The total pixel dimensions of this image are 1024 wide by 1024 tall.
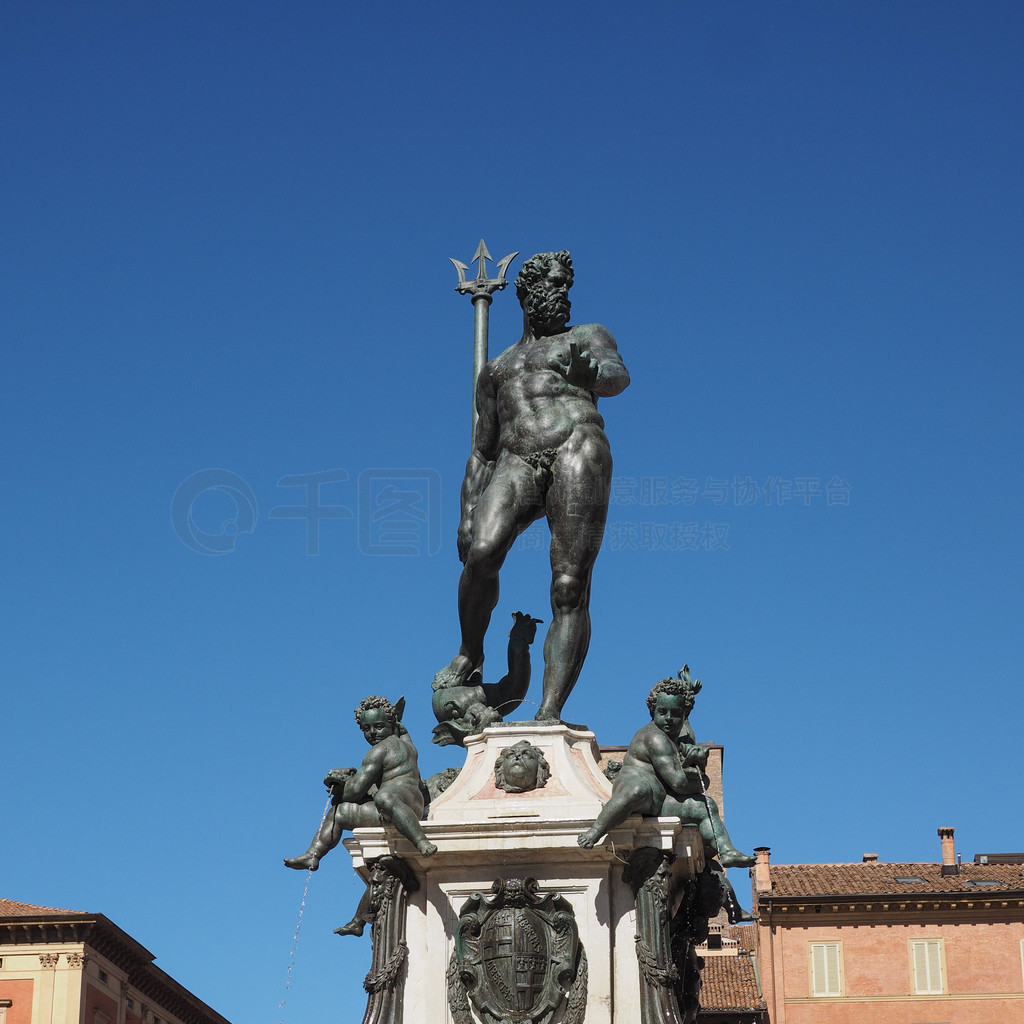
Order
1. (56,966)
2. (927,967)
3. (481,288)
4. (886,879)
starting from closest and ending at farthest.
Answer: (481,288), (56,966), (927,967), (886,879)

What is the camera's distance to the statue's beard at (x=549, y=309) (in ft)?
40.7

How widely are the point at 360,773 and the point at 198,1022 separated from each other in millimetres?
57746

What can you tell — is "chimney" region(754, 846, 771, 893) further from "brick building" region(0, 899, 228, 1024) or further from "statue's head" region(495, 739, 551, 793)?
"statue's head" region(495, 739, 551, 793)

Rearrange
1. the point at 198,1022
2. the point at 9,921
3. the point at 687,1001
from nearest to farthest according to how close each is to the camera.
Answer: the point at 687,1001
the point at 9,921
the point at 198,1022

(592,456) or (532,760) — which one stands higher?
(592,456)

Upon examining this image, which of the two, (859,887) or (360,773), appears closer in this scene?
(360,773)

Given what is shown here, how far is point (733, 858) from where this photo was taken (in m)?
10.5

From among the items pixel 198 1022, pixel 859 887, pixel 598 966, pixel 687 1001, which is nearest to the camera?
pixel 598 966

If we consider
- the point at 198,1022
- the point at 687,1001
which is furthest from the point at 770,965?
the point at 687,1001

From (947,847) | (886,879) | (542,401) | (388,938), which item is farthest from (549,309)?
(947,847)

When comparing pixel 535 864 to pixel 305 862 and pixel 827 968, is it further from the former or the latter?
pixel 827 968

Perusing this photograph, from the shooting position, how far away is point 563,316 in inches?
491

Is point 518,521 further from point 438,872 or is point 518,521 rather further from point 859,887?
point 859,887

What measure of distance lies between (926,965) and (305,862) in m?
47.8
